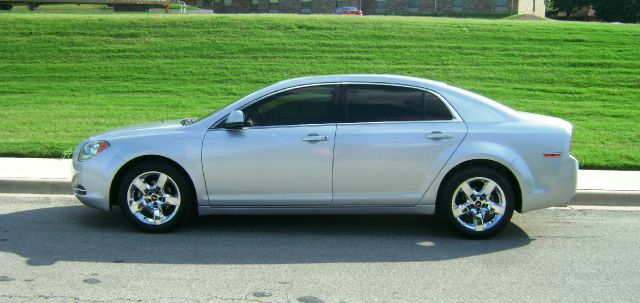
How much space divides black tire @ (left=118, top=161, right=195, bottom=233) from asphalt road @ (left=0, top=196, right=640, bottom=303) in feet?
0.48

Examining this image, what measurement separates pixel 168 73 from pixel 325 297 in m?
13.8

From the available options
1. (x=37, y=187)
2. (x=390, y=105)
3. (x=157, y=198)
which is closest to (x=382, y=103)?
(x=390, y=105)

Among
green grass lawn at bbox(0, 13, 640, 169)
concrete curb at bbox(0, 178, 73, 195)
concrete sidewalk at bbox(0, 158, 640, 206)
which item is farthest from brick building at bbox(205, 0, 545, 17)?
concrete curb at bbox(0, 178, 73, 195)

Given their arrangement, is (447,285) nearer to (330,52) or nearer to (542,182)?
(542,182)

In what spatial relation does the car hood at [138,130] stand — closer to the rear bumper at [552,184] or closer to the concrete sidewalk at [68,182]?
the concrete sidewalk at [68,182]

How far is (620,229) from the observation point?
732cm

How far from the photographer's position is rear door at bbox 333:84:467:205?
6.64 meters

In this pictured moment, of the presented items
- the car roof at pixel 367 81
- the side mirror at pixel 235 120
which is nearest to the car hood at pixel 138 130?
the side mirror at pixel 235 120

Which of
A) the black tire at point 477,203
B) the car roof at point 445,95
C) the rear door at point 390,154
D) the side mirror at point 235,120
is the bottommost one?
the black tire at point 477,203

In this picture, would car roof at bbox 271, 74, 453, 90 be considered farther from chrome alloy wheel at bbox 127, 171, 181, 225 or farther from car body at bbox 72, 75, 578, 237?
chrome alloy wheel at bbox 127, 171, 181, 225

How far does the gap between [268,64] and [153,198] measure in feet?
40.2

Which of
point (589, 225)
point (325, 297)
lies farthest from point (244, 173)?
point (589, 225)

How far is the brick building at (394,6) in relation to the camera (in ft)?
179

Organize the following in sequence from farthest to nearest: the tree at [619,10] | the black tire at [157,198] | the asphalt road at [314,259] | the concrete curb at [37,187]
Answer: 1. the tree at [619,10]
2. the concrete curb at [37,187]
3. the black tire at [157,198]
4. the asphalt road at [314,259]
